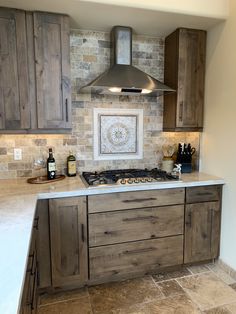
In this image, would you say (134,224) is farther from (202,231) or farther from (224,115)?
(224,115)

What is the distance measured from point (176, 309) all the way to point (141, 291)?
1.13ft

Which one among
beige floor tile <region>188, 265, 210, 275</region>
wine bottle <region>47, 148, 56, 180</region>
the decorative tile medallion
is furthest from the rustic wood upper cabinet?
beige floor tile <region>188, 265, 210, 275</region>

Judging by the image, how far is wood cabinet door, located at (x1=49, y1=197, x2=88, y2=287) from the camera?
2.05 m

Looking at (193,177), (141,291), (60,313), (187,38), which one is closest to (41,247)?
(60,313)

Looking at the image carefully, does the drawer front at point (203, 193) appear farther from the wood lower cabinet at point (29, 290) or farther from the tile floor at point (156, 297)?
the wood lower cabinet at point (29, 290)

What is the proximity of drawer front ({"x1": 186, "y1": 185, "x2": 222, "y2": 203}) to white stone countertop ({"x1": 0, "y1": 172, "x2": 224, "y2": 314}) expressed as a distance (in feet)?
0.19

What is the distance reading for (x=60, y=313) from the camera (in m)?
1.96

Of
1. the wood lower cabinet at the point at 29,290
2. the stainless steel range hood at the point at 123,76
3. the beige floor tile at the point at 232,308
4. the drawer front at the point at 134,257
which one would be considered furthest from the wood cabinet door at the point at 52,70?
the beige floor tile at the point at 232,308

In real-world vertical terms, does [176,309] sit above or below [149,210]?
below

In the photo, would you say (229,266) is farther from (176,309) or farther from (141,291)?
(141,291)

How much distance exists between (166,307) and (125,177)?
117cm

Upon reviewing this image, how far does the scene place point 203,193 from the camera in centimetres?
244

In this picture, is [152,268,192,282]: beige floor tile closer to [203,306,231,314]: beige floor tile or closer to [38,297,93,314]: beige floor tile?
[203,306,231,314]: beige floor tile

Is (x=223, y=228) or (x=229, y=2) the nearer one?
(x=229, y=2)
